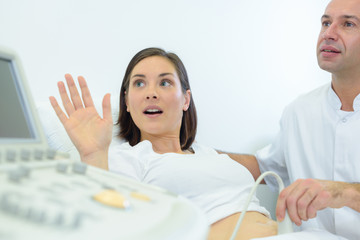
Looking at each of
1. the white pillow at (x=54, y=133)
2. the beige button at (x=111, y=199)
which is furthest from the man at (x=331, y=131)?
the beige button at (x=111, y=199)

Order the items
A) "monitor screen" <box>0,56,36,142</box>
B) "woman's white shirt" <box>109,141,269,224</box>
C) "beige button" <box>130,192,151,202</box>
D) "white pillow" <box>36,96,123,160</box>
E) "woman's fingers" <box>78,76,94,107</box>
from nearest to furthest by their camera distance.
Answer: "beige button" <box>130,192,151,202</box> → "monitor screen" <box>0,56,36,142</box> → "woman's fingers" <box>78,76,94,107</box> → "woman's white shirt" <box>109,141,269,224</box> → "white pillow" <box>36,96,123,160</box>

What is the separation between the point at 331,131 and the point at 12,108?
109 cm

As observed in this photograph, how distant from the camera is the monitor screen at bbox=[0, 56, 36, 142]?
1.68 feet

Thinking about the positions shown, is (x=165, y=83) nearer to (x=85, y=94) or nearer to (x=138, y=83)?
(x=138, y=83)

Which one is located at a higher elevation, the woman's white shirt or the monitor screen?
the monitor screen

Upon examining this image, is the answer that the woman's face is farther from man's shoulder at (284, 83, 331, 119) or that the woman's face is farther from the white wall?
man's shoulder at (284, 83, 331, 119)

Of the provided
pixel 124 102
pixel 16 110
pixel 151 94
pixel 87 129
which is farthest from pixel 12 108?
pixel 124 102

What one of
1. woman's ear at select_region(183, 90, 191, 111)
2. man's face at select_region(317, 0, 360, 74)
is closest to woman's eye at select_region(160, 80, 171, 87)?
woman's ear at select_region(183, 90, 191, 111)

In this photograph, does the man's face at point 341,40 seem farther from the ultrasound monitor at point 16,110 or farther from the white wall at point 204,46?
the ultrasound monitor at point 16,110

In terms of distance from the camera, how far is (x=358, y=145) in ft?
4.00

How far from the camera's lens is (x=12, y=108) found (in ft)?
1.76

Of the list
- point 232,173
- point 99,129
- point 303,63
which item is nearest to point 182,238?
point 99,129

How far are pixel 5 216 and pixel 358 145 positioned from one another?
1181 millimetres

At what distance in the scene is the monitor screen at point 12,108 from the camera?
0.51 m
